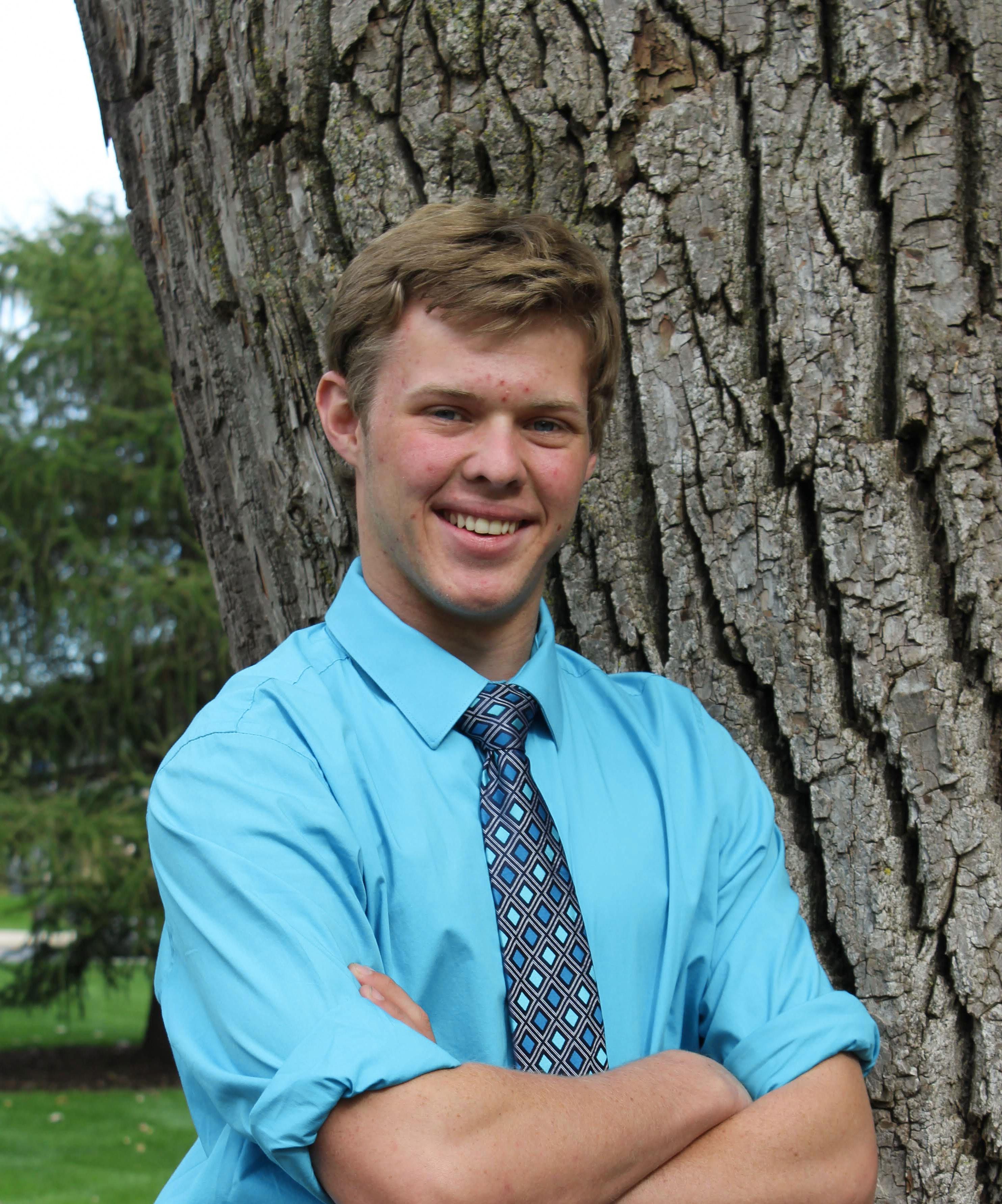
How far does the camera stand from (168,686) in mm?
11672

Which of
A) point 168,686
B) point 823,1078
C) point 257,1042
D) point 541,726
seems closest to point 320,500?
point 541,726

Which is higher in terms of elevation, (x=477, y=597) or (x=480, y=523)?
(x=480, y=523)

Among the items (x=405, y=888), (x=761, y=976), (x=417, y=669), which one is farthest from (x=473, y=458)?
(x=761, y=976)

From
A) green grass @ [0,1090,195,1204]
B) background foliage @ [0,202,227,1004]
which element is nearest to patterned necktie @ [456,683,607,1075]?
green grass @ [0,1090,195,1204]

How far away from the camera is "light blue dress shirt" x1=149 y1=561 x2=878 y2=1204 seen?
144 centimetres

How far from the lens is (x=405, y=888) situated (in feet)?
5.37

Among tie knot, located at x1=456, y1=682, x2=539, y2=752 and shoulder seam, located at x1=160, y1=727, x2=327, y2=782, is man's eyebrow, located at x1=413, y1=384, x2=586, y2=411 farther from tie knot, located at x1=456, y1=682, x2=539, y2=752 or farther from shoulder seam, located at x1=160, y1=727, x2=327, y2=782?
shoulder seam, located at x1=160, y1=727, x2=327, y2=782

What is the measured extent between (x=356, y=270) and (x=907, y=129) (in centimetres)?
99

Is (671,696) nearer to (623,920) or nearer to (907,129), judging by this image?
(623,920)

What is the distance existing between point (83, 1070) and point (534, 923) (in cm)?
1159

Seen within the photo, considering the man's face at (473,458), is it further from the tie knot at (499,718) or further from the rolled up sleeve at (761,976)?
the rolled up sleeve at (761,976)

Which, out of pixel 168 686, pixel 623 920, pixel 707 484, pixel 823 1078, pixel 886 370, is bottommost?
pixel 168 686

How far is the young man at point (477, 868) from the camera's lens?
1.42 meters

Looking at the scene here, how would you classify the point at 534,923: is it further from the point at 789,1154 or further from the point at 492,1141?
the point at 789,1154
